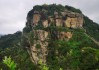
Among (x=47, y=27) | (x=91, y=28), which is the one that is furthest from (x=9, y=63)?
(x=91, y=28)

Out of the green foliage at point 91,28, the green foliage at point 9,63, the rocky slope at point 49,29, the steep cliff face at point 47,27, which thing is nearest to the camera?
the green foliage at point 9,63

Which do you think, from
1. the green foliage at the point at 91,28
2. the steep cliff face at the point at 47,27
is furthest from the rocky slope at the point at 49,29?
the green foliage at the point at 91,28

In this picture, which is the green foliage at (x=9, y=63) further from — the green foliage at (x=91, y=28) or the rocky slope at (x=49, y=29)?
the green foliage at (x=91, y=28)

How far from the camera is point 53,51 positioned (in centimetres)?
10831

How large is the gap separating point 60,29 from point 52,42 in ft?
29.6

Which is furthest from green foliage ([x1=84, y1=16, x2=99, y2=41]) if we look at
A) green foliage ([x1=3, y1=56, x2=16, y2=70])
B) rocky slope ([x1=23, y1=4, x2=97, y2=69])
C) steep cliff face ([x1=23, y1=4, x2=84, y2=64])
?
green foliage ([x1=3, y1=56, x2=16, y2=70])

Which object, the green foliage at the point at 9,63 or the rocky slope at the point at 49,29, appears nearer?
the green foliage at the point at 9,63

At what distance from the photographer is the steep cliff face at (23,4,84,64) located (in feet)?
356

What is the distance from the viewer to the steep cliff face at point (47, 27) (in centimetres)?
10856

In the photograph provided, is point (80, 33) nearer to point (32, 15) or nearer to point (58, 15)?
point (58, 15)

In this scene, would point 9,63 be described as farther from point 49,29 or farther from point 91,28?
point 91,28

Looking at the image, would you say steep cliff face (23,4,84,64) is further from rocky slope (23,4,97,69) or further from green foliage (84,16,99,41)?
green foliage (84,16,99,41)

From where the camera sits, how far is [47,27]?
4727 inches

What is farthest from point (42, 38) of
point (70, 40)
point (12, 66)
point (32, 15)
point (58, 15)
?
point (12, 66)
